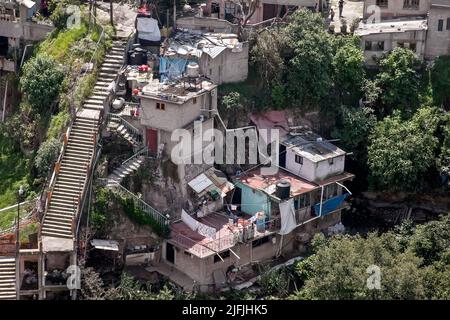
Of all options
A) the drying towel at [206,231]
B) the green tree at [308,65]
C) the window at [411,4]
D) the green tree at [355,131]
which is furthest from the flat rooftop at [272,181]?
the window at [411,4]

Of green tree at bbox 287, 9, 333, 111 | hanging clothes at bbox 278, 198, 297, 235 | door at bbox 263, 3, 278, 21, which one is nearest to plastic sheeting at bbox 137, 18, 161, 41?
green tree at bbox 287, 9, 333, 111

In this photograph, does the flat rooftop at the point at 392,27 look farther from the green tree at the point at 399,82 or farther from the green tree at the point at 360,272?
the green tree at the point at 360,272

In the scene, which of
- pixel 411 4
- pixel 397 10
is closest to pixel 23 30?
pixel 397 10

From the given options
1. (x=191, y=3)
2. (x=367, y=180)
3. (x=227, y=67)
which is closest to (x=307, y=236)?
(x=367, y=180)

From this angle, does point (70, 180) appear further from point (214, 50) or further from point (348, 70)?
point (348, 70)

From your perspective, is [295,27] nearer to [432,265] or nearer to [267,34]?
[267,34]

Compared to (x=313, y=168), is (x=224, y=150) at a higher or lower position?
higher
